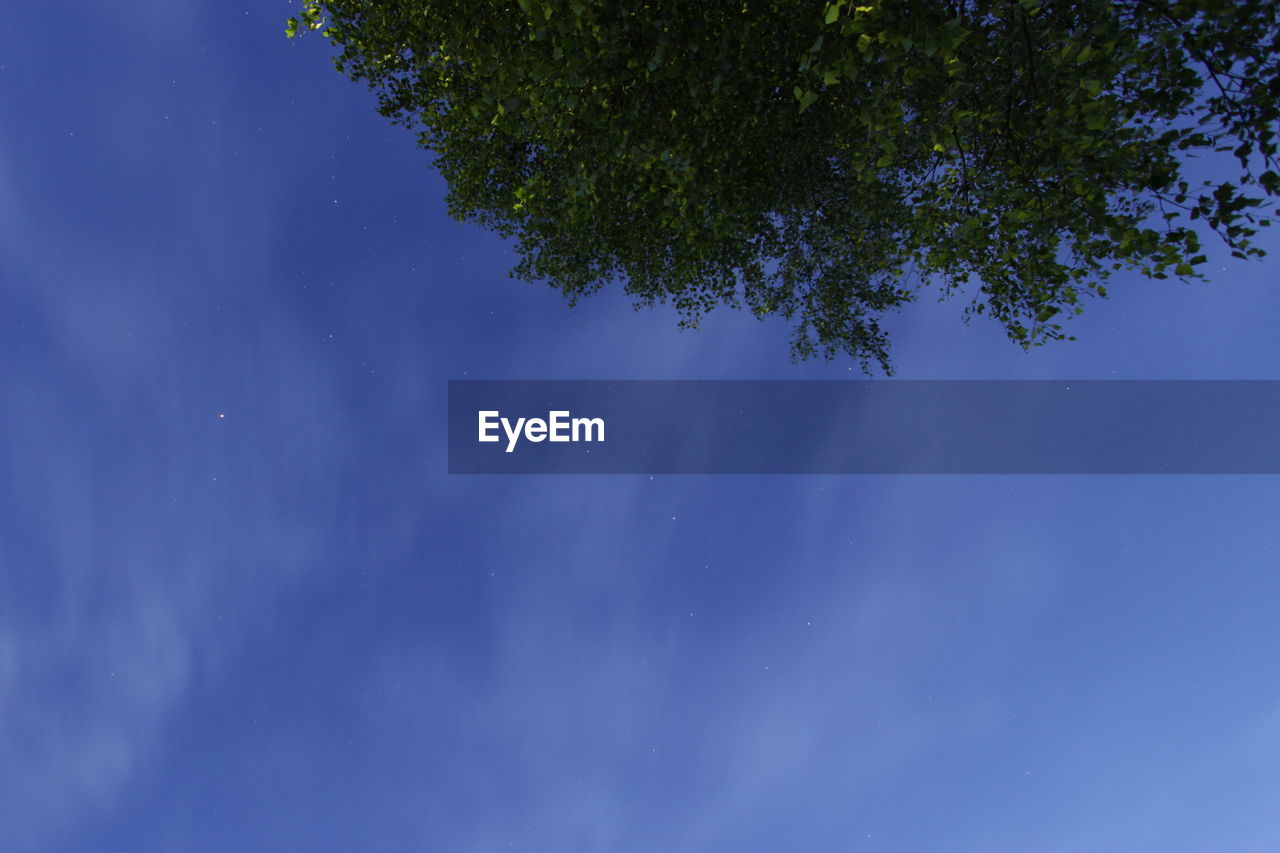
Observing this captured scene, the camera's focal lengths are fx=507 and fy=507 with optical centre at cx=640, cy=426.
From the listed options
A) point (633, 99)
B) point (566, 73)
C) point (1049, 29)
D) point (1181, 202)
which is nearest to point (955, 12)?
point (1049, 29)

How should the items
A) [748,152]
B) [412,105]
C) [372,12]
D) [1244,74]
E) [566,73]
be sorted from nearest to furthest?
[1244,74] < [566,73] < [372,12] < [748,152] < [412,105]

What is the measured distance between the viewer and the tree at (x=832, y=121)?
5852mm

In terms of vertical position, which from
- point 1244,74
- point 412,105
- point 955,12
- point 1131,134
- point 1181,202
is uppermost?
point 412,105

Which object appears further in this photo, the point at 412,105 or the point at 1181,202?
the point at 412,105

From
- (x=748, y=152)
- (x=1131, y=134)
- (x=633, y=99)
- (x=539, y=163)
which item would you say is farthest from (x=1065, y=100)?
(x=539, y=163)

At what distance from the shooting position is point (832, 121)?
9281mm

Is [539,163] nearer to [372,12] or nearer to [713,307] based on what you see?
[372,12]

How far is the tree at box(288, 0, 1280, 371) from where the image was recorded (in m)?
5.85

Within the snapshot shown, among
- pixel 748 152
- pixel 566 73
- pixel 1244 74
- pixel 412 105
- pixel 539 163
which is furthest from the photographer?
pixel 539 163

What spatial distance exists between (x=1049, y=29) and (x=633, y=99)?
213 inches

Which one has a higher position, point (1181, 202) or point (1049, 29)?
point (1049, 29)

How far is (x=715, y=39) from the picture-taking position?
754 centimetres

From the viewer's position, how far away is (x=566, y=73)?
677cm

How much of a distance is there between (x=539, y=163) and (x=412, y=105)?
8.65 ft
